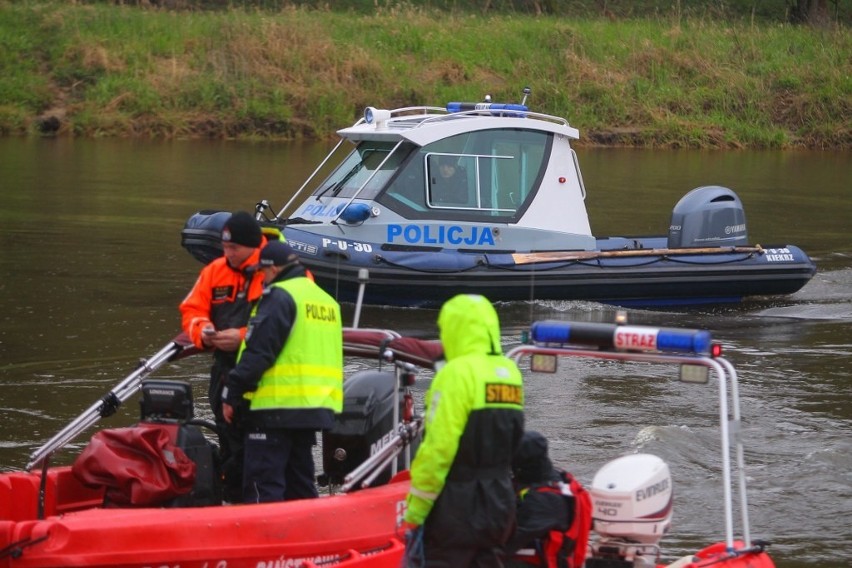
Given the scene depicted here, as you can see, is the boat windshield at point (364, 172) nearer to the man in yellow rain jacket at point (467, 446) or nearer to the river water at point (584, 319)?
the river water at point (584, 319)

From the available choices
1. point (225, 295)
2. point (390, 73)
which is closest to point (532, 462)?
point (225, 295)

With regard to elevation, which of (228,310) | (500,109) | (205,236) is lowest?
(205,236)

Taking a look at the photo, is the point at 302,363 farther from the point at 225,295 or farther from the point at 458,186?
the point at 458,186

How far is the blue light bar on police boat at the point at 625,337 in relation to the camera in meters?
5.42

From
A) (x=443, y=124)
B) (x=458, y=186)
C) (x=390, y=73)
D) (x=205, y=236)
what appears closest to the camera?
(x=205, y=236)

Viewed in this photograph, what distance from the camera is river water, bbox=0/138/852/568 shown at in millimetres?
8352

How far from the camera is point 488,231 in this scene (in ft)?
45.1

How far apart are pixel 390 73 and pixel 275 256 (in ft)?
92.7

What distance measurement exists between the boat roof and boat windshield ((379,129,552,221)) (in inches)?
3.1

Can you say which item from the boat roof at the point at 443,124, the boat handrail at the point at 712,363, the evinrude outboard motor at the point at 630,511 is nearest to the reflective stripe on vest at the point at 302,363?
the boat handrail at the point at 712,363

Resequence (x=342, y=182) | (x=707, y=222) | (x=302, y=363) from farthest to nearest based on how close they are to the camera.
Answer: (x=707, y=222), (x=342, y=182), (x=302, y=363)

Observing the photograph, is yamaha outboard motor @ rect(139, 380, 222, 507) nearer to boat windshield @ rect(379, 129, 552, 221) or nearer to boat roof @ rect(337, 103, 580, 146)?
boat windshield @ rect(379, 129, 552, 221)

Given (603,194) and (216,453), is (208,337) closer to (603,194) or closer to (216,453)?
(216,453)

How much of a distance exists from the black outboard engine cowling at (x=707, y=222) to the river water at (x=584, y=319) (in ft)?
2.31
